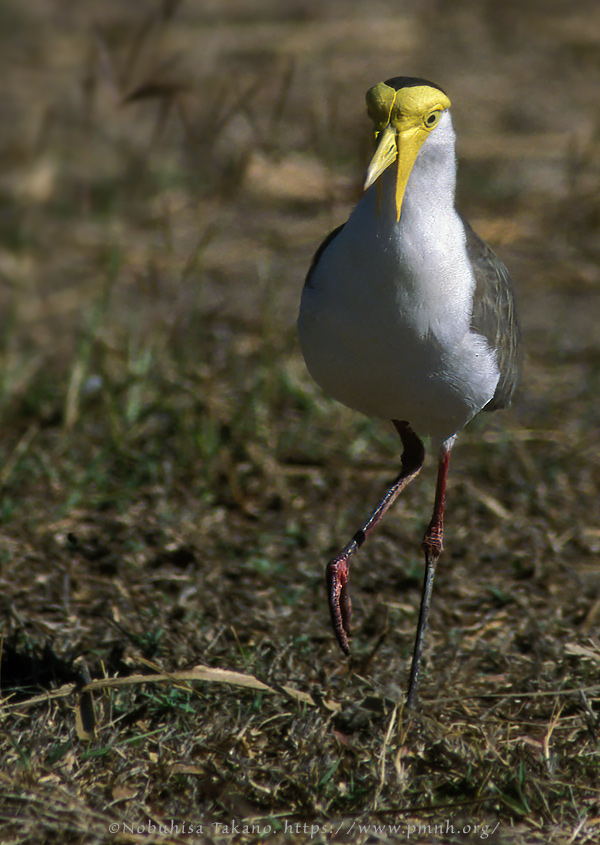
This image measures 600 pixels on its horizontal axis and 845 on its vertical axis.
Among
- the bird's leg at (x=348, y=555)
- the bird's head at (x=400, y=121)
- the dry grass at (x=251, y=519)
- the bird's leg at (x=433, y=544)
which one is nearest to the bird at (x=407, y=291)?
the bird's head at (x=400, y=121)

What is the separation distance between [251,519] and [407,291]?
1.64m

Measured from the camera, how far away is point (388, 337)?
2551mm

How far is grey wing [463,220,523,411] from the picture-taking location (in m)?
2.74

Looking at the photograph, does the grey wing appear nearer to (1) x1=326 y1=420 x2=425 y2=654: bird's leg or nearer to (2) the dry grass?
(1) x1=326 y1=420 x2=425 y2=654: bird's leg

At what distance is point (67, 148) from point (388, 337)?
4.98m

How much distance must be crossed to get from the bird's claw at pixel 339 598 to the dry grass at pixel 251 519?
0.14 m

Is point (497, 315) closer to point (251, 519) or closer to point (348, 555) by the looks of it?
point (348, 555)

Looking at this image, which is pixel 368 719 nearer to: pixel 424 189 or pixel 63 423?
pixel 424 189

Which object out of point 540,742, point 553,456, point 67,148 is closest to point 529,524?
point 553,456

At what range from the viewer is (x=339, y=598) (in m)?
3.05

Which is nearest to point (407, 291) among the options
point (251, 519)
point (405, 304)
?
point (405, 304)

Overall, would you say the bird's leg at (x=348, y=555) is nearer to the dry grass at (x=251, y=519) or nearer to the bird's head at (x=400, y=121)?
the dry grass at (x=251, y=519)

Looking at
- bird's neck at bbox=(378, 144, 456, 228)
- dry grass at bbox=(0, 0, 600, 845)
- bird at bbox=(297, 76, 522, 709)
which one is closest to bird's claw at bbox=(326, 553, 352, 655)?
dry grass at bbox=(0, 0, 600, 845)

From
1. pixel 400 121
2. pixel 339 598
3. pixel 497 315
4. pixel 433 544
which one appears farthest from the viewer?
pixel 433 544
